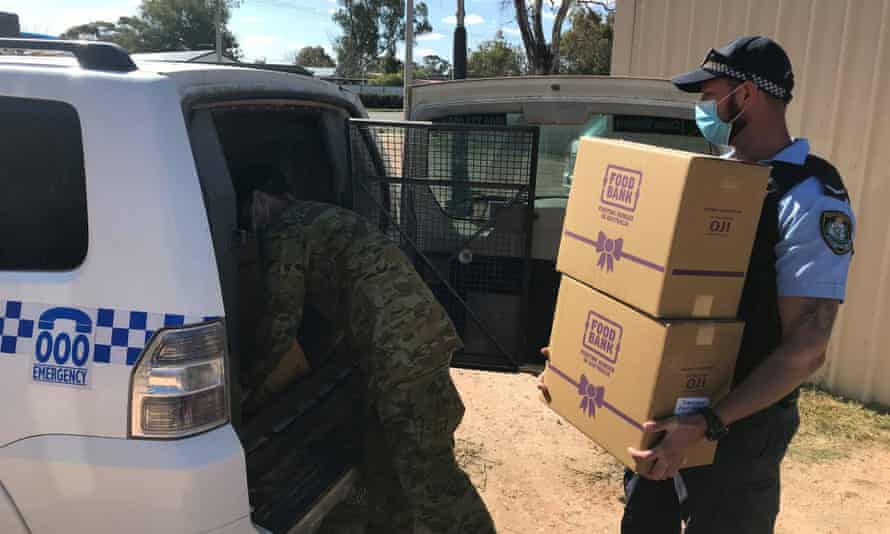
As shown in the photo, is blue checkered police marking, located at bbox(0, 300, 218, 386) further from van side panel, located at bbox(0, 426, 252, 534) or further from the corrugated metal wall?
the corrugated metal wall

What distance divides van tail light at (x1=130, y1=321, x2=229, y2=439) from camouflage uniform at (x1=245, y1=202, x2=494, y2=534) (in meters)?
0.70

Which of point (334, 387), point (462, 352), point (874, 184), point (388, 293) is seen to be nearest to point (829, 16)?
point (874, 184)

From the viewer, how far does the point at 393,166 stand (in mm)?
3139

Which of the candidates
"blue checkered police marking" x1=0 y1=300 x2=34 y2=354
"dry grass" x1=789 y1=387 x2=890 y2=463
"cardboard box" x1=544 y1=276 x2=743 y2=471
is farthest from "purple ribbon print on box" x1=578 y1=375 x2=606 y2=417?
"dry grass" x1=789 y1=387 x2=890 y2=463

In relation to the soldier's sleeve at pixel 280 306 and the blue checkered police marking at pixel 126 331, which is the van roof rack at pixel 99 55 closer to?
the blue checkered police marking at pixel 126 331

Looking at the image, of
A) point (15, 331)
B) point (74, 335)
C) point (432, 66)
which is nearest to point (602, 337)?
point (74, 335)

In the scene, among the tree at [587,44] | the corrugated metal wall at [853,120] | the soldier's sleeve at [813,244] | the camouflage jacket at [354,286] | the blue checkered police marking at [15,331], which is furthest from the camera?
the tree at [587,44]

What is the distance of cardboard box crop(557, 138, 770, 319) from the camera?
1.67 meters

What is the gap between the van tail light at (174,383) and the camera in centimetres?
172

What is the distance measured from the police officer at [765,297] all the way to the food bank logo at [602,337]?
22 centimetres

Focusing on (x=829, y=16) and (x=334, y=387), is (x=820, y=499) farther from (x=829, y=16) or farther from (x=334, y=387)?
(x=829, y=16)

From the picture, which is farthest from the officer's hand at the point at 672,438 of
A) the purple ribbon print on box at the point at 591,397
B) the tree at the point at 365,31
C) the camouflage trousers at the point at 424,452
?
the tree at the point at 365,31

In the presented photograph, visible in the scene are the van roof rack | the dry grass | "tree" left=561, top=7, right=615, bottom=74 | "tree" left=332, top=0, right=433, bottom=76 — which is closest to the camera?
the van roof rack

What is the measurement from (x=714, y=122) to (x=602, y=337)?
657 mm
